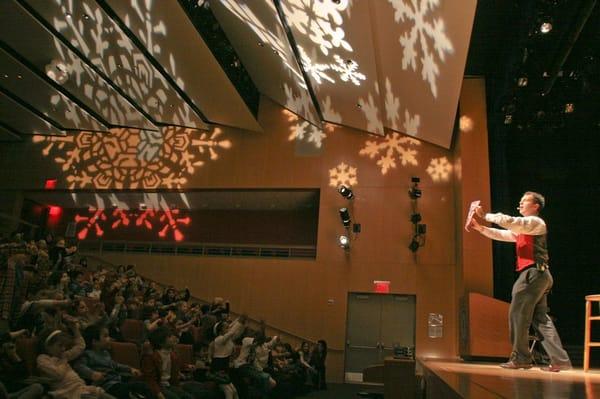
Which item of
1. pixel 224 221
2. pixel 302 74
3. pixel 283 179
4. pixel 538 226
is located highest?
pixel 302 74

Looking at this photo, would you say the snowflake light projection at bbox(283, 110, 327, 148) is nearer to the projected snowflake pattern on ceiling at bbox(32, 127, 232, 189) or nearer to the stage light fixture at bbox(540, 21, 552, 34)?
the projected snowflake pattern on ceiling at bbox(32, 127, 232, 189)

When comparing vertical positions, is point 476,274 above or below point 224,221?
below

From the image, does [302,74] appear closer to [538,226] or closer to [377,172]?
[377,172]

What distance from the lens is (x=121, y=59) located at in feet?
31.3

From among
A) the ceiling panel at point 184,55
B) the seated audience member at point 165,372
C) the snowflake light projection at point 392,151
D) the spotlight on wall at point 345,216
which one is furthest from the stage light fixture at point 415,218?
the seated audience member at point 165,372

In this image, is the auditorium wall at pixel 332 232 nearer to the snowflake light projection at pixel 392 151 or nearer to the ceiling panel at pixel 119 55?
the snowflake light projection at pixel 392 151

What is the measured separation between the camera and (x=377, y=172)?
10.5 meters

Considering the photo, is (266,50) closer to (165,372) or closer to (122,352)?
(122,352)

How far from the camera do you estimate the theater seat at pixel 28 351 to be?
398cm

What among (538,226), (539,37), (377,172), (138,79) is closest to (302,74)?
(377,172)

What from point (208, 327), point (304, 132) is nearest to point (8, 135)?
point (304, 132)

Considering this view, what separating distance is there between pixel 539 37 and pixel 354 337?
6090 millimetres

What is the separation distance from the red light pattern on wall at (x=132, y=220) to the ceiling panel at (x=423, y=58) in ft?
18.3

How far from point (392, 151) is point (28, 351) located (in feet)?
25.7
